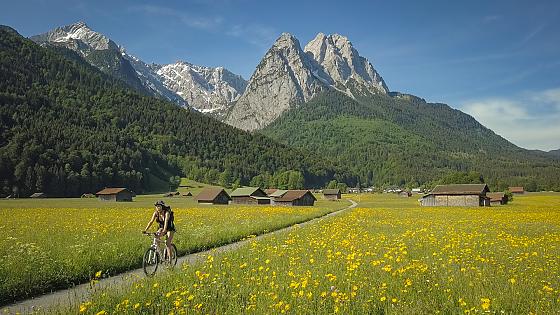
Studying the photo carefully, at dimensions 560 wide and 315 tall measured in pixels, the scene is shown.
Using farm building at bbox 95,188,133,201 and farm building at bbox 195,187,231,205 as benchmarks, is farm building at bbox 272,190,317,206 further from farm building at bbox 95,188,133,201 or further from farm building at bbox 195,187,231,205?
farm building at bbox 95,188,133,201

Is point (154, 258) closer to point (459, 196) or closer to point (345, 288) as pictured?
point (345, 288)

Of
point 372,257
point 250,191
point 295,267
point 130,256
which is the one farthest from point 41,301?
point 250,191

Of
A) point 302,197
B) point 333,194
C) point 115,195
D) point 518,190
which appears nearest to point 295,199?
point 302,197

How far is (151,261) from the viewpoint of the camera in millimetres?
13336

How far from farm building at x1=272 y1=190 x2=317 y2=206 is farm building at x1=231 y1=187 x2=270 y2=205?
4521 mm

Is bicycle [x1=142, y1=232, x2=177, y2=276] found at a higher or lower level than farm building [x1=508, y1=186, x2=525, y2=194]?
higher

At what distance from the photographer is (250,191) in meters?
113

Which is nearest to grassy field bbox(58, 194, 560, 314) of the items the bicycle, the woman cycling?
the bicycle

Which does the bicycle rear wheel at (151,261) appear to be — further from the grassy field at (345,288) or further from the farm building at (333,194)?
the farm building at (333,194)

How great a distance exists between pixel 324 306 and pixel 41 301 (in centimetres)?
723

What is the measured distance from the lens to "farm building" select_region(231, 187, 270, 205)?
111750 mm

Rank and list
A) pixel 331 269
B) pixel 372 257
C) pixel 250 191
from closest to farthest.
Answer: pixel 331 269, pixel 372 257, pixel 250 191

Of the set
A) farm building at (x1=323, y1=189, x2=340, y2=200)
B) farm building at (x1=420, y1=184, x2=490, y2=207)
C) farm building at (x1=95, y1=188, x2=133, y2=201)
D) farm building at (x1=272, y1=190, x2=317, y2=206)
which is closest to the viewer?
farm building at (x1=420, y1=184, x2=490, y2=207)

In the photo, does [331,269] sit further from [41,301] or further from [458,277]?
[41,301]
